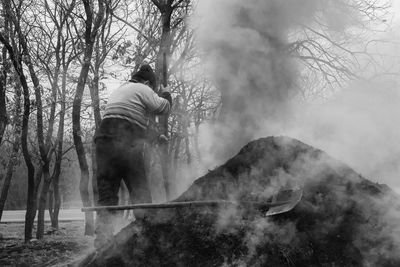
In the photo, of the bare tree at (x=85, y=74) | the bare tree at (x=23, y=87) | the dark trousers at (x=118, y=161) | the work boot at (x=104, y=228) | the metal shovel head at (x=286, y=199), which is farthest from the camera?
the bare tree at (x=85, y=74)

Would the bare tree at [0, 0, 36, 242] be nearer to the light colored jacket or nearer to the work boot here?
the light colored jacket

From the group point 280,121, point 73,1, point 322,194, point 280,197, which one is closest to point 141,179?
point 280,197

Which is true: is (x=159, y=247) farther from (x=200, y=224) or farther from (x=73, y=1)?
(x=73, y=1)

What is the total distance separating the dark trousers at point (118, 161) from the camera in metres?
4.27

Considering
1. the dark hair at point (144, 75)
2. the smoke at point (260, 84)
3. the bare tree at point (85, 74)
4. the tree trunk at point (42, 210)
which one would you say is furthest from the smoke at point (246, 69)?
the tree trunk at point (42, 210)

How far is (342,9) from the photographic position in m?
9.00

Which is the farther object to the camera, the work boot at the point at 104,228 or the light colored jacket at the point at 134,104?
the light colored jacket at the point at 134,104

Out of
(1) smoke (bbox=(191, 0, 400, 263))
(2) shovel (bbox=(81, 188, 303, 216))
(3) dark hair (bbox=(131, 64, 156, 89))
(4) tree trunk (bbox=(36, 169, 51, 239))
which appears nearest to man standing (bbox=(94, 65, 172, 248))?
(3) dark hair (bbox=(131, 64, 156, 89))

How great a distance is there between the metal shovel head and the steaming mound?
0.22 feet

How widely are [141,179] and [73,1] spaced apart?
341 inches

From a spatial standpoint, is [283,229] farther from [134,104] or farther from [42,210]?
[42,210]

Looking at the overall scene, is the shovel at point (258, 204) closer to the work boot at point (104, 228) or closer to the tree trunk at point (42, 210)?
the work boot at point (104, 228)

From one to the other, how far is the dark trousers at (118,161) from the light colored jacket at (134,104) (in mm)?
67

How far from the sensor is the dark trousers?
4273 mm
